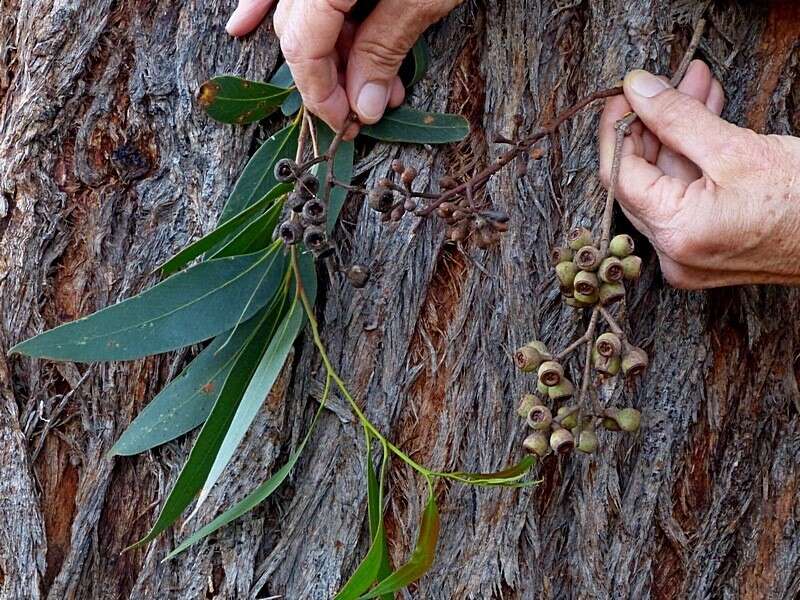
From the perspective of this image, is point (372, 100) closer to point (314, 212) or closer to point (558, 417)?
point (314, 212)

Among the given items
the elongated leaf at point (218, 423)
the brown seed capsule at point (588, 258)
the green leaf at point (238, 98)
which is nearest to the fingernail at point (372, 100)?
the green leaf at point (238, 98)

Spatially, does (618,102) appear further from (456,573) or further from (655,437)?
(456,573)

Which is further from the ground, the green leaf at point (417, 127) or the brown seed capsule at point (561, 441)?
the green leaf at point (417, 127)

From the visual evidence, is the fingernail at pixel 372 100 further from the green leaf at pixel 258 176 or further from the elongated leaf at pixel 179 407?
the elongated leaf at pixel 179 407

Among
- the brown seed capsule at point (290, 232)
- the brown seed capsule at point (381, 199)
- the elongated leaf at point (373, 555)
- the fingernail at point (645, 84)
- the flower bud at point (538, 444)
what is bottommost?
the elongated leaf at point (373, 555)

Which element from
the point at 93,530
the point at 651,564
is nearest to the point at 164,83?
the point at 93,530

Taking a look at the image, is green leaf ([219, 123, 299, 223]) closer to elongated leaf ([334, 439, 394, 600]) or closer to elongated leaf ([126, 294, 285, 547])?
elongated leaf ([126, 294, 285, 547])
